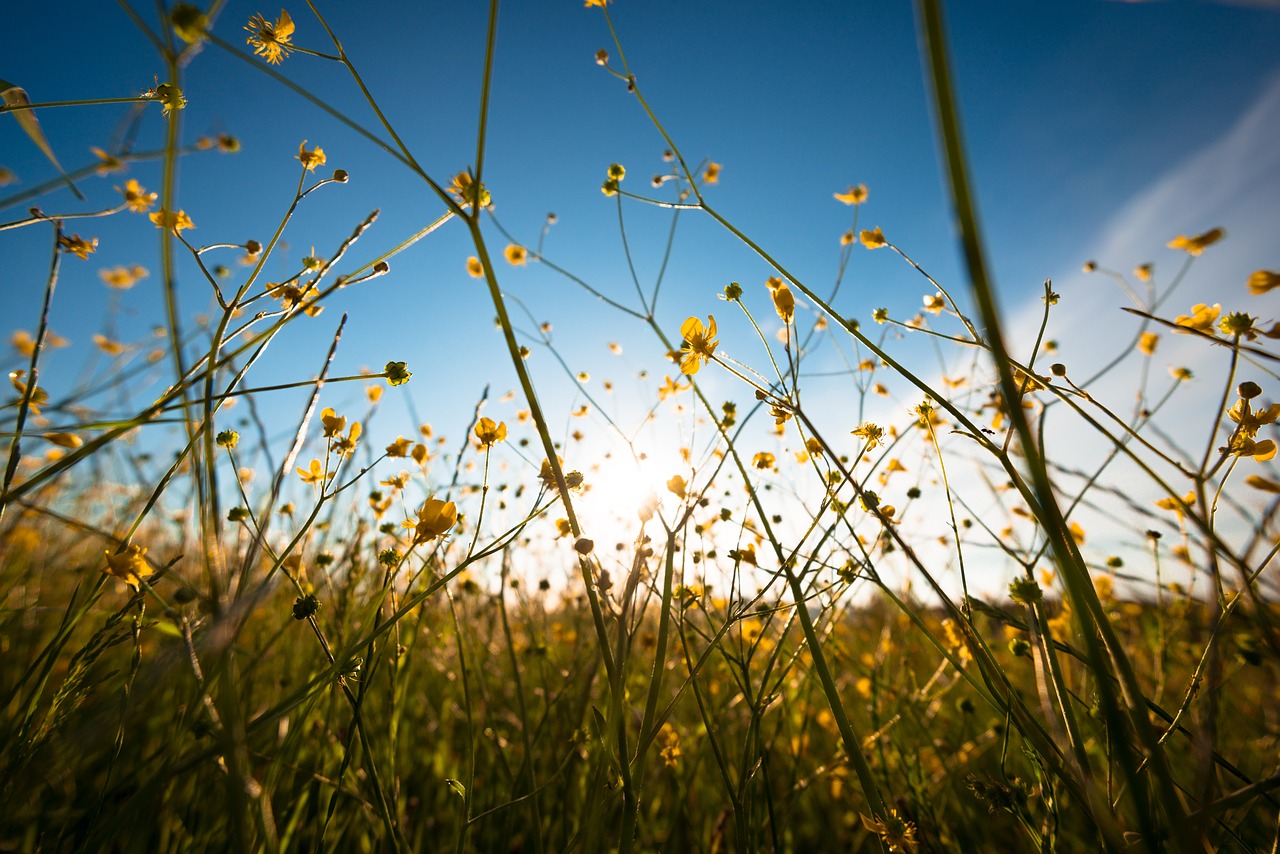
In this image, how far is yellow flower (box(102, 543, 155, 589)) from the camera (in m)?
0.91

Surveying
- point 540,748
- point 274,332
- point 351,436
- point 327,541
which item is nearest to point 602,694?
point 540,748

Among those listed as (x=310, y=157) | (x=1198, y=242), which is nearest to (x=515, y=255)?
(x=310, y=157)

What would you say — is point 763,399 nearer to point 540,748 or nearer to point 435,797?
point 540,748

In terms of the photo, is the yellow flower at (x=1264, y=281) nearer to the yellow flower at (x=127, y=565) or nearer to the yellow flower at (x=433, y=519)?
the yellow flower at (x=433, y=519)

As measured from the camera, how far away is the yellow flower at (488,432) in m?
1.15

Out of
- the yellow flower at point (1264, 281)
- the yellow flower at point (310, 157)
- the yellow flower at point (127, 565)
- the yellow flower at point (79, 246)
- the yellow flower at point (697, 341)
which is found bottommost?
the yellow flower at point (127, 565)

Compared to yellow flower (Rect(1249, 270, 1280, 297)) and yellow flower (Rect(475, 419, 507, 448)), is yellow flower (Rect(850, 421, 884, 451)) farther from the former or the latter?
yellow flower (Rect(475, 419, 507, 448))

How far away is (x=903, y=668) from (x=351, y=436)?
1.72 meters

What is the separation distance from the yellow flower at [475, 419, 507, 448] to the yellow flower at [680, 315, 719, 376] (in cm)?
41

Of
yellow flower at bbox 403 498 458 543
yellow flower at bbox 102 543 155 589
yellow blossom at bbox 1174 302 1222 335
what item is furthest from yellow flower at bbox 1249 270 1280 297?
yellow flower at bbox 102 543 155 589

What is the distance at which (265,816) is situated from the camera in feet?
2.11

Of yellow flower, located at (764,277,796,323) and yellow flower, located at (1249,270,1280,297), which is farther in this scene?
yellow flower, located at (764,277,796,323)

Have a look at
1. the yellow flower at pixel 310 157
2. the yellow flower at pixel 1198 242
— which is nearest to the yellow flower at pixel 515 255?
the yellow flower at pixel 310 157

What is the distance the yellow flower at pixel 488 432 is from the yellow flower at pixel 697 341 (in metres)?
0.41
